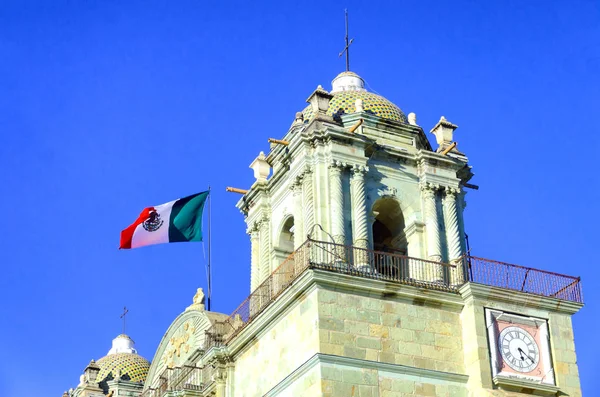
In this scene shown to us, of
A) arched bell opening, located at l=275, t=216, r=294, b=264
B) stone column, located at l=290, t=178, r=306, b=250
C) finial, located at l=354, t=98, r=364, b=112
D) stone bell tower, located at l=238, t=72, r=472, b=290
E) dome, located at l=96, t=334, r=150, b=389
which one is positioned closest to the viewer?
stone bell tower, located at l=238, t=72, r=472, b=290

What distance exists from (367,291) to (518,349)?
3925 millimetres

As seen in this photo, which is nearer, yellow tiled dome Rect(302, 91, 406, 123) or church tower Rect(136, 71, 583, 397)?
church tower Rect(136, 71, 583, 397)

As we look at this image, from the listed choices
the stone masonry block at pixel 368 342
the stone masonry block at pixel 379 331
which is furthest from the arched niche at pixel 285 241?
the stone masonry block at pixel 368 342

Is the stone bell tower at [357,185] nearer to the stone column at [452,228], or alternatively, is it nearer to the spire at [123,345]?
the stone column at [452,228]

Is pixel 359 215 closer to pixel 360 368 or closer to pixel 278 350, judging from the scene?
pixel 278 350

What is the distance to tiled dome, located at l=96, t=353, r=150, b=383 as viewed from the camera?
43.8m

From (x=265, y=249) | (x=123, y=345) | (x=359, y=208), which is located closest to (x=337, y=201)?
(x=359, y=208)

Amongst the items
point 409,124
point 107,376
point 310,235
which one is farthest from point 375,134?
point 107,376

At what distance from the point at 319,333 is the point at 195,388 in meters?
7.69

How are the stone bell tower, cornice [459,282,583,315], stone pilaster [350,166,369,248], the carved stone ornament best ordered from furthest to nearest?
the carved stone ornament
the stone bell tower
stone pilaster [350,166,369,248]
cornice [459,282,583,315]

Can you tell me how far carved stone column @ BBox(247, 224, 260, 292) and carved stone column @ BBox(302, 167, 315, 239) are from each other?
345 cm

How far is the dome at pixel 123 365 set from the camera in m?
43.7

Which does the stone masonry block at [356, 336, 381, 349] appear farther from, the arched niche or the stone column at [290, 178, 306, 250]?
the arched niche

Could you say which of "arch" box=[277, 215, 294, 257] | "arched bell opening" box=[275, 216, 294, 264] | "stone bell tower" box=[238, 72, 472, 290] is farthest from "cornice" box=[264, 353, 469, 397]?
"arch" box=[277, 215, 294, 257]
